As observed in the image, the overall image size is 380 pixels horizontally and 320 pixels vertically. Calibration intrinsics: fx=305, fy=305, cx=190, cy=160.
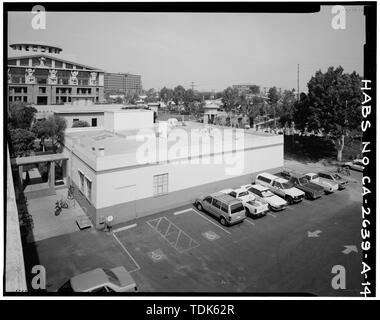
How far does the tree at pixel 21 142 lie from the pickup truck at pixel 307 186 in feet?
67.2

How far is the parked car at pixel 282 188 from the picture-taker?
1958cm

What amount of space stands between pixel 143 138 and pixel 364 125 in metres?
16.1

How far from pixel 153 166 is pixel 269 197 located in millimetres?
7430

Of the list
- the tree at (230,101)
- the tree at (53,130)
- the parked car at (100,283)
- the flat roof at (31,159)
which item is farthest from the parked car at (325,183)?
the tree at (230,101)

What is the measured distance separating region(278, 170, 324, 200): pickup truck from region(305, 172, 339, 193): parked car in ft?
2.03

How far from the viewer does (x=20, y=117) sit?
1184 inches

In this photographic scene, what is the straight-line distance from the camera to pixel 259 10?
8.98 metres

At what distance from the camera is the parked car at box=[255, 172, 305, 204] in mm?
19578

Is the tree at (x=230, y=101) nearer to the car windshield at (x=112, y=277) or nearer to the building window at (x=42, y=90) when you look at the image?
the building window at (x=42, y=90)

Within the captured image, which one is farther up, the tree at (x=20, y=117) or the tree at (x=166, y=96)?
the tree at (x=166, y=96)

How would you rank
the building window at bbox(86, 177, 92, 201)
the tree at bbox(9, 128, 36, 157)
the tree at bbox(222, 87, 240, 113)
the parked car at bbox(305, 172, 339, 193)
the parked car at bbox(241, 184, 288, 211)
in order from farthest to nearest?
the tree at bbox(222, 87, 240, 113), the tree at bbox(9, 128, 36, 157), the parked car at bbox(305, 172, 339, 193), the parked car at bbox(241, 184, 288, 211), the building window at bbox(86, 177, 92, 201)

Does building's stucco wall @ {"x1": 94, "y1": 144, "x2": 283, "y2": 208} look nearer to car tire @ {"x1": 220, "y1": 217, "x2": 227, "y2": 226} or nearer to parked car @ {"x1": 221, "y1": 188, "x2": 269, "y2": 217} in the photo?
parked car @ {"x1": 221, "y1": 188, "x2": 269, "y2": 217}

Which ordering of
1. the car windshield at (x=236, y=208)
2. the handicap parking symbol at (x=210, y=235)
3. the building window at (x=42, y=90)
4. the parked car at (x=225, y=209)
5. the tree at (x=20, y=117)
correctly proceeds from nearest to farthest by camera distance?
the handicap parking symbol at (x=210, y=235), the parked car at (x=225, y=209), the car windshield at (x=236, y=208), the tree at (x=20, y=117), the building window at (x=42, y=90)

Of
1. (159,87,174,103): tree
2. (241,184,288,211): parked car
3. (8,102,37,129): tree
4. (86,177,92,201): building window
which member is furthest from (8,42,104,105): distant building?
(159,87,174,103): tree
